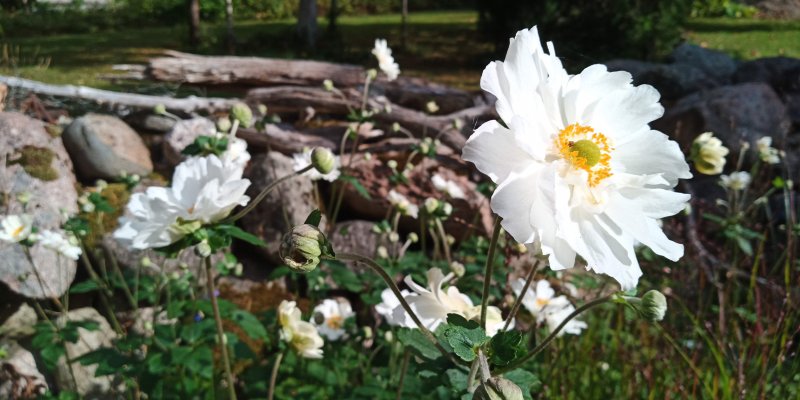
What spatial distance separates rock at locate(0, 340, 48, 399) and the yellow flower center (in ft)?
6.54

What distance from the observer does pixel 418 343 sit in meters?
0.95

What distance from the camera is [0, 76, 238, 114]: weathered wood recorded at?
3.89 meters

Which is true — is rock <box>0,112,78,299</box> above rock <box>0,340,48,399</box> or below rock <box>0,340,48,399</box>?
above

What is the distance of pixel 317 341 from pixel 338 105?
2.73 m

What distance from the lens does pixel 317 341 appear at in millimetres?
1326

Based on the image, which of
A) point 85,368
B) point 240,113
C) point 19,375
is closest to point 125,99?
point 85,368


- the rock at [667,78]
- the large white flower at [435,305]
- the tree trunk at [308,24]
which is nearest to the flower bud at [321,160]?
the large white flower at [435,305]

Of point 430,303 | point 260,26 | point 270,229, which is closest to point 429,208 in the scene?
point 430,303

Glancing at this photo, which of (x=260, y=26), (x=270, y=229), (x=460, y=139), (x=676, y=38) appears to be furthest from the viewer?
(x=260, y=26)

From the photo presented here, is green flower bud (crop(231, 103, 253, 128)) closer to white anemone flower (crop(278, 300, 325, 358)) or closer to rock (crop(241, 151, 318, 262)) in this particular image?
white anemone flower (crop(278, 300, 325, 358))

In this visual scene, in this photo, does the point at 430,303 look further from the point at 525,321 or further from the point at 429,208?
the point at 525,321

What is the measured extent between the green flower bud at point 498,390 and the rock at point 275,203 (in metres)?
2.36

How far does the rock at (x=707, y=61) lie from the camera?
5.96m

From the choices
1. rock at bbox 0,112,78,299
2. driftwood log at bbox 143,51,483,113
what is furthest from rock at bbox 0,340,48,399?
driftwood log at bbox 143,51,483,113
